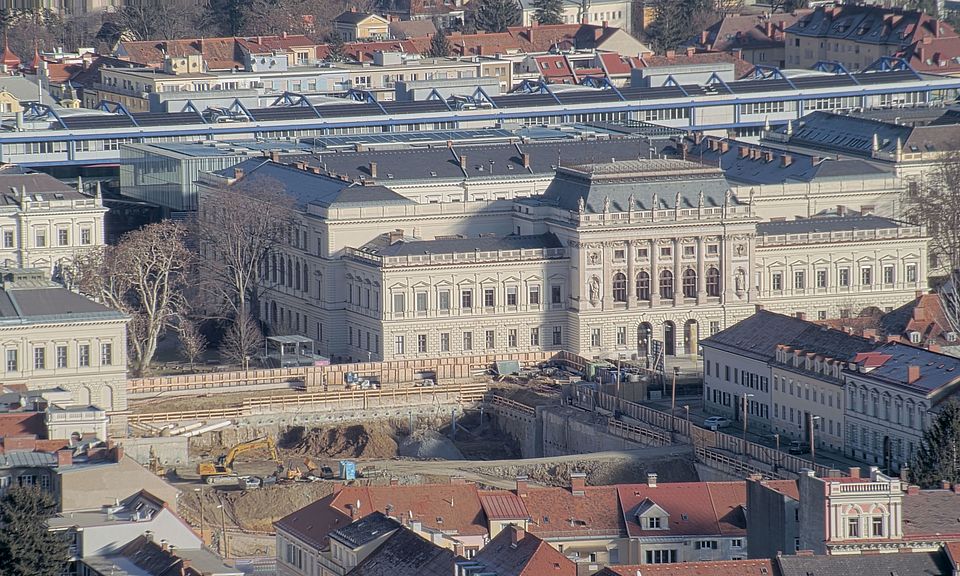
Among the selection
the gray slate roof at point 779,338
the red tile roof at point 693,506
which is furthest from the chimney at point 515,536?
the gray slate roof at point 779,338

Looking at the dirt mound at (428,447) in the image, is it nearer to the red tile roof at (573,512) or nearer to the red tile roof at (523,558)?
the red tile roof at (573,512)

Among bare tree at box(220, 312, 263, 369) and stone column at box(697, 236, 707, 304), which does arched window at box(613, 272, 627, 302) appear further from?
bare tree at box(220, 312, 263, 369)

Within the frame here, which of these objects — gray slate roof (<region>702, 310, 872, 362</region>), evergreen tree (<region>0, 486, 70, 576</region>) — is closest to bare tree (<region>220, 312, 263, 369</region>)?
gray slate roof (<region>702, 310, 872, 362</region>)

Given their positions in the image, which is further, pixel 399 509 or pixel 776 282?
pixel 776 282

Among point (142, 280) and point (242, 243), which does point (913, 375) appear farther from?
point (242, 243)

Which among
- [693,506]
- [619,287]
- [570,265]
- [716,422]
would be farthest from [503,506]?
[619,287]

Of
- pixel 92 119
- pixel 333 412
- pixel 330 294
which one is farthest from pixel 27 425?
pixel 92 119

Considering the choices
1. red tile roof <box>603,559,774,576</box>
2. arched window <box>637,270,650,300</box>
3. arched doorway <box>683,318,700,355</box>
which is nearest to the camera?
red tile roof <box>603,559,774,576</box>
